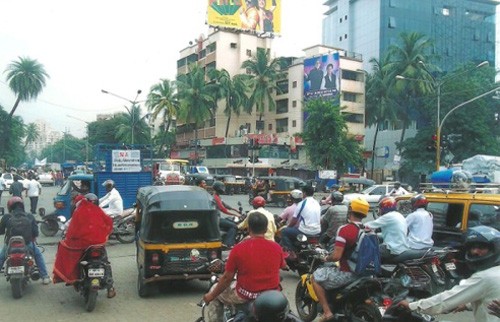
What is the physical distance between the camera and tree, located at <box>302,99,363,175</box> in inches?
1590

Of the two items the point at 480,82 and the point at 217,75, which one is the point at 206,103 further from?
the point at 480,82

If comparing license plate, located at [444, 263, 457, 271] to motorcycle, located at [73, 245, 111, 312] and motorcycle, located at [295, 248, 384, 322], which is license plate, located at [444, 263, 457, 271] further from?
motorcycle, located at [73, 245, 111, 312]

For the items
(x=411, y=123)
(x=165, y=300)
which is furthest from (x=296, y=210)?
(x=411, y=123)

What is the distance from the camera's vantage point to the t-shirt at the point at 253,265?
4.22 metres

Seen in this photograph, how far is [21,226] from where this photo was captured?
810cm

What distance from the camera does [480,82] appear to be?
2045 inches

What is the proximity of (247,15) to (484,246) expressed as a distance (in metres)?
64.2

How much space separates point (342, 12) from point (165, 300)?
7908cm

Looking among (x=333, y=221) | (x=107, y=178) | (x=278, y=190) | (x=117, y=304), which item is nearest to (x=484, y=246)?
(x=117, y=304)

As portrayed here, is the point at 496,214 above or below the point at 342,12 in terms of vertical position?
below

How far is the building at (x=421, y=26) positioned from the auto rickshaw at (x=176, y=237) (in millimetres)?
62908

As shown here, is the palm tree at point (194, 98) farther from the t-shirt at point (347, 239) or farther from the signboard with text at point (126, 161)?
the t-shirt at point (347, 239)

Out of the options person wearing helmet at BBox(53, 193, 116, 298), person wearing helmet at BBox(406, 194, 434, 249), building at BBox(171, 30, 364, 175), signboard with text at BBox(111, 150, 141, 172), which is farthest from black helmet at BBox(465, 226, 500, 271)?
building at BBox(171, 30, 364, 175)

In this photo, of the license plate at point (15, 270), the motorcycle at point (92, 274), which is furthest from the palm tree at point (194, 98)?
the motorcycle at point (92, 274)
